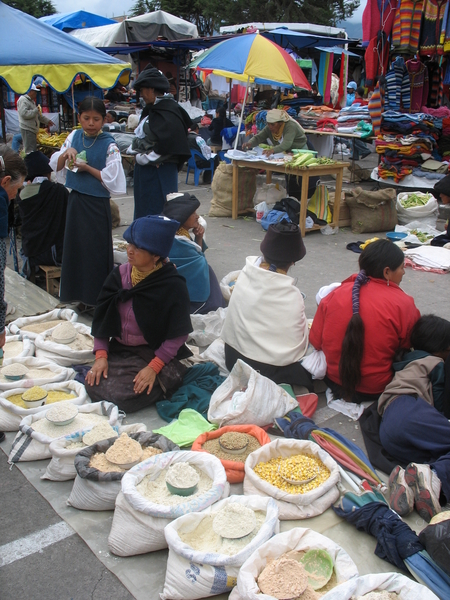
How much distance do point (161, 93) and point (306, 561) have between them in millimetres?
4168

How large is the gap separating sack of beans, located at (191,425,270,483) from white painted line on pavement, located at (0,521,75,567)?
0.67m

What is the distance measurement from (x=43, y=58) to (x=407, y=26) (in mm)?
5041

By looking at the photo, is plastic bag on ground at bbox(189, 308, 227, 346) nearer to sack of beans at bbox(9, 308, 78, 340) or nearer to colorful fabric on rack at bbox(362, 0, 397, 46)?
sack of beans at bbox(9, 308, 78, 340)

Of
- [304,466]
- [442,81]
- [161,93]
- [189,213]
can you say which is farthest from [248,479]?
[442,81]

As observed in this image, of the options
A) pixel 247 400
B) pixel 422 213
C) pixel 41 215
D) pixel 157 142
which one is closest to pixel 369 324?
pixel 247 400

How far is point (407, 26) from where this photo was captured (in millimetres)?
7816

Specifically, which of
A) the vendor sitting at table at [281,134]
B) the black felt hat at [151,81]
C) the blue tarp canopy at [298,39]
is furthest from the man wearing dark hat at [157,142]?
the blue tarp canopy at [298,39]

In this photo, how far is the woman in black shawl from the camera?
3.13m

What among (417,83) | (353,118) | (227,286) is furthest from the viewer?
(353,118)

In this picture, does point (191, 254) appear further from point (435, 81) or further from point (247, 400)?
point (435, 81)

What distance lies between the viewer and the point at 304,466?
250cm

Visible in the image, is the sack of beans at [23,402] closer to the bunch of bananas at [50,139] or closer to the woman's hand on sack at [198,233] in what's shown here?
the woman's hand on sack at [198,233]

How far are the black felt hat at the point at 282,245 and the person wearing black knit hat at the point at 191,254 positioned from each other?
1064 millimetres

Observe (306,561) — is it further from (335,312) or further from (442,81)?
(442,81)
